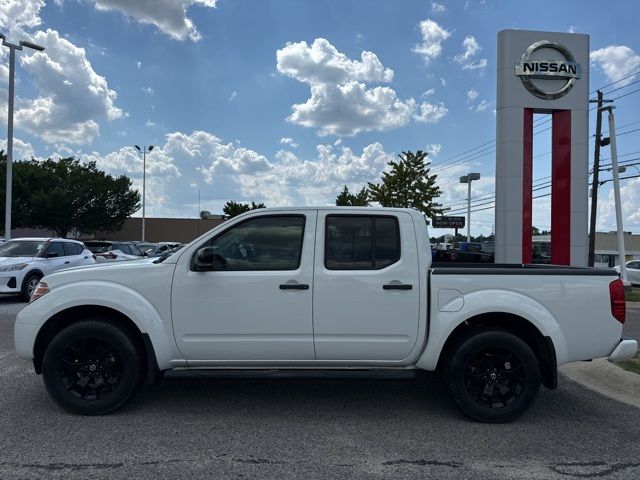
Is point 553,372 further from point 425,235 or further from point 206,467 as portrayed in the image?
point 206,467

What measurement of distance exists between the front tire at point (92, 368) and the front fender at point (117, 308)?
0.63 ft

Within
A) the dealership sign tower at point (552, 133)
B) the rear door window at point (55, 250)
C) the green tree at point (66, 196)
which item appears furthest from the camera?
the green tree at point (66, 196)

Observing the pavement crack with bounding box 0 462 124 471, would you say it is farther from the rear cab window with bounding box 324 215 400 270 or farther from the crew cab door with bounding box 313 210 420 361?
the rear cab window with bounding box 324 215 400 270

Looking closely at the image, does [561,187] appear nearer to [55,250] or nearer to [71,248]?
[55,250]

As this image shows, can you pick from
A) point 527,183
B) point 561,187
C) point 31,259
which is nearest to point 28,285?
point 31,259

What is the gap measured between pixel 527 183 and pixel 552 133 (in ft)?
4.45

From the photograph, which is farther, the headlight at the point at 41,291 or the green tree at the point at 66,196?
the green tree at the point at 66,196

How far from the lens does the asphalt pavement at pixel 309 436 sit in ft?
11.9

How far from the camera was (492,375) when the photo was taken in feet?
15.1

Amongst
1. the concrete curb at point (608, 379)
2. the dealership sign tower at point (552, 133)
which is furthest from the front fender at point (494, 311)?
the dealership sign tower at point (552, 133)

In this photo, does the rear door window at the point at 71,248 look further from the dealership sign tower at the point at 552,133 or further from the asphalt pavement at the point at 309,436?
the dealership sign tower at the point at 552,133

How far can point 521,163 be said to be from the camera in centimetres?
1209

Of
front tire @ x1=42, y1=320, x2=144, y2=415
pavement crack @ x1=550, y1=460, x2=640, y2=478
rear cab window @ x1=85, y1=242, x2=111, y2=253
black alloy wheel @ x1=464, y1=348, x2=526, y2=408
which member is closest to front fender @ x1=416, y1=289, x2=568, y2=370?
black alloy wheel @ x1=464, y1=348, x2=526, y2=408

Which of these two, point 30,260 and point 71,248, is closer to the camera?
point 30,260
